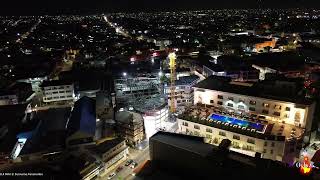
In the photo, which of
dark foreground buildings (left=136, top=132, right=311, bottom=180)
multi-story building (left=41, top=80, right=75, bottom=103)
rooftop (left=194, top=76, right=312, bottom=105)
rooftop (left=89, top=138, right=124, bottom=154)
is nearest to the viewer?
dark foreground buildings (left=136, top=132, right=311, bottom=180)

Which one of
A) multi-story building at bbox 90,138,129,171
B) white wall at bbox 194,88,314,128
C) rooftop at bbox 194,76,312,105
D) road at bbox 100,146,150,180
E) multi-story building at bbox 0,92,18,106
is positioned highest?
rooftop at bbox 194,76,312,105

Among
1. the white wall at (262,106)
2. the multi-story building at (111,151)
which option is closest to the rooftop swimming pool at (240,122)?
the white wall at (262,106)

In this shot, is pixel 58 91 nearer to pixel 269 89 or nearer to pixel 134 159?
pixel 134 159

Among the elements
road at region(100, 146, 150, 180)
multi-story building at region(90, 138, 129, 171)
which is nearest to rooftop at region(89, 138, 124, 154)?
multi-story building at region(90, 138, 129, 171)

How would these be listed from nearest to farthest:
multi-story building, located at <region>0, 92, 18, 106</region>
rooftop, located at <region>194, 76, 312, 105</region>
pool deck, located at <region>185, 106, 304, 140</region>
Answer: pool deck, located at <region>185, 106, 304, 140</region> → rooftop, located at <region>194, 76, 312, 105</region> → multi-story building, located at <region>0, 92, 18, 106</region>

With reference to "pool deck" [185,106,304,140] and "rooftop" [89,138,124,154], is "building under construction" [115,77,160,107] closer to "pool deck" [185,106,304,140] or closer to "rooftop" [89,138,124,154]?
"pool deck" [185,106,304,140]

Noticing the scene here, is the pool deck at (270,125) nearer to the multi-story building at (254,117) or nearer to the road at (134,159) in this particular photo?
the multi-story building at (254,117)

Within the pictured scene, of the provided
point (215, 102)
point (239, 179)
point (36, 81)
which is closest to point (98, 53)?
point (36, 81)

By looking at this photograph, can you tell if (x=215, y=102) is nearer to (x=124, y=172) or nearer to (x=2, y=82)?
(x=124, y=172)

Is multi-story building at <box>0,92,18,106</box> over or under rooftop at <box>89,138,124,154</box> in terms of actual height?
over
